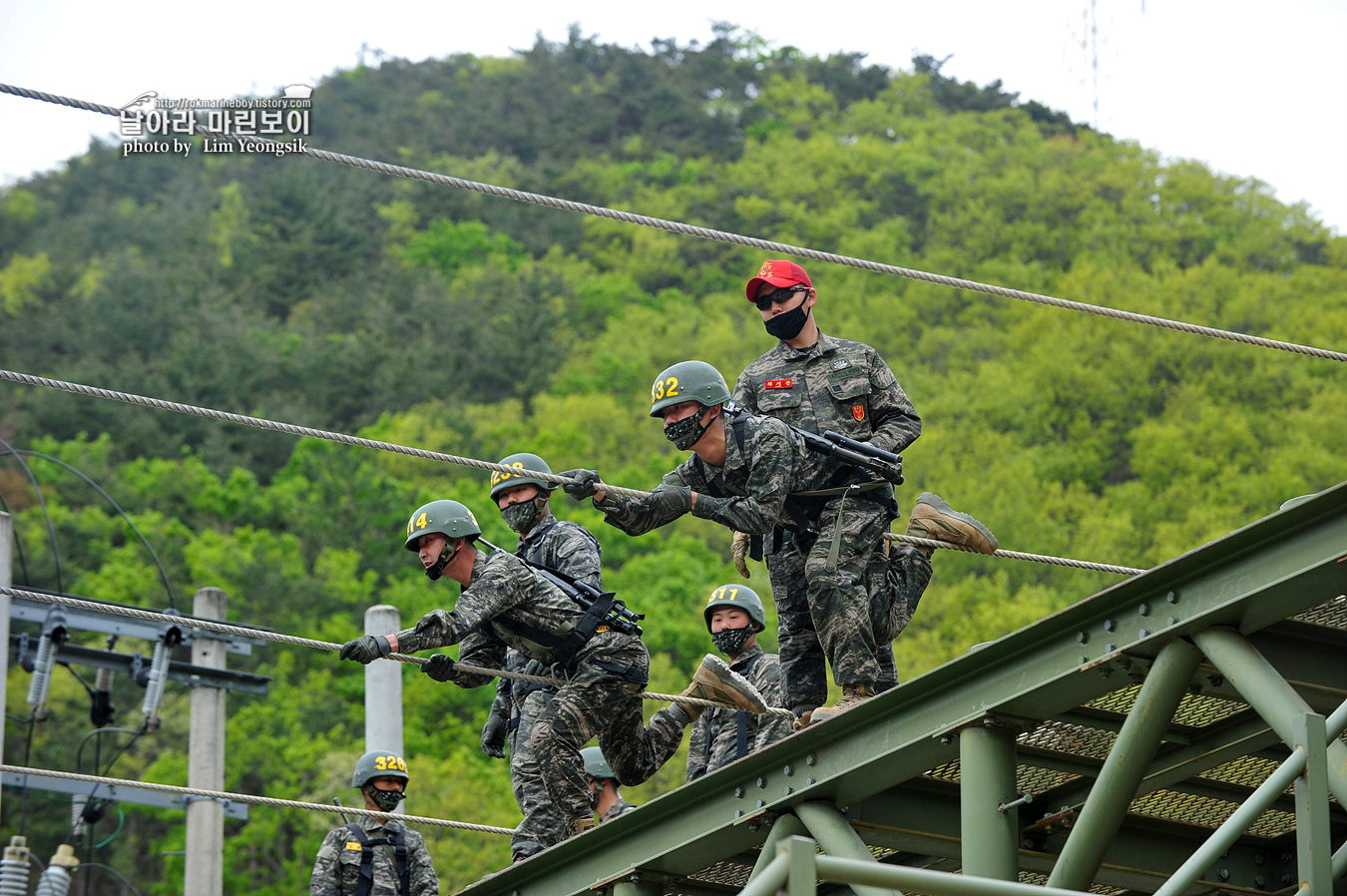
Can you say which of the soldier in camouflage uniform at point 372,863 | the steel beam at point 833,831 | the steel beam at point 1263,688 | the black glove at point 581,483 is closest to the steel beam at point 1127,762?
the steel beam at point 1263,688

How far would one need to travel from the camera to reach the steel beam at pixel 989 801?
528 centimetres

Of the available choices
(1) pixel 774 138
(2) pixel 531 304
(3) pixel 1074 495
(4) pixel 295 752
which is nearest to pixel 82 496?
(4) pixel 295 752

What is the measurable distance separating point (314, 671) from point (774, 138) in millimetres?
51210

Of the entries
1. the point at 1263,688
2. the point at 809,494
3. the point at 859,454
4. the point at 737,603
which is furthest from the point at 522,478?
the point at 1263,688

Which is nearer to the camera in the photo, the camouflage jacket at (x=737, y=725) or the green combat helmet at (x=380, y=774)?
the camouflage jacket at (x=737, y=725)

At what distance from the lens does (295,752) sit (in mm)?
44438

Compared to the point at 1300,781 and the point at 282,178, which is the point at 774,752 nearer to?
the point at 1300,781

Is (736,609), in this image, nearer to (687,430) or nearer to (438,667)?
(687,430)

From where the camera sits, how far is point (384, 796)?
10.0m

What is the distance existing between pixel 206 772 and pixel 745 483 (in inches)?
284

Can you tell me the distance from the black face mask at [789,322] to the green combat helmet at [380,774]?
3757 millimetres

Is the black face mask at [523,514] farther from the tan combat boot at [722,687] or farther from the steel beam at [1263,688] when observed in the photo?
the steel beam at [1263,688]

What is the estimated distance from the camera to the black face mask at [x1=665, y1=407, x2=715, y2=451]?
7.59 metres

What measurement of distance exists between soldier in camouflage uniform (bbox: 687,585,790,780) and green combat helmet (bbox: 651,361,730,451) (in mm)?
1453
